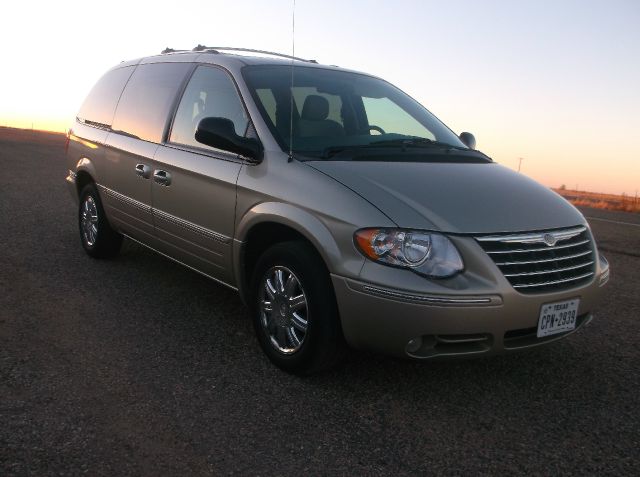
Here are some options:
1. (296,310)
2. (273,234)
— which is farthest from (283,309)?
(273,234)

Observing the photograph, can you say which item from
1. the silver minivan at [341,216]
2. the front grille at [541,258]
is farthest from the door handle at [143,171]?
the front grille at [541,258]

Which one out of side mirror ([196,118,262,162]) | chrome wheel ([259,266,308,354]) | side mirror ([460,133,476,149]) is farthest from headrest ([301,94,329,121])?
side mirror ([460,133,476,149])

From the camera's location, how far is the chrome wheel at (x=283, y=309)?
3.54 metres

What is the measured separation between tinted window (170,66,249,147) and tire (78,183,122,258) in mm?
1623

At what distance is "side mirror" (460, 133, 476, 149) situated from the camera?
4.90m

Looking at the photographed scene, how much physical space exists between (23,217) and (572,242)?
23.0 feet

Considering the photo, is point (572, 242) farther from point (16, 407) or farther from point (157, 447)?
point (16, 407)

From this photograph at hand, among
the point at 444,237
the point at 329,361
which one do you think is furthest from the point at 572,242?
the point at 329,361

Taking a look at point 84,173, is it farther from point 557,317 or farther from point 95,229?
point 557,317

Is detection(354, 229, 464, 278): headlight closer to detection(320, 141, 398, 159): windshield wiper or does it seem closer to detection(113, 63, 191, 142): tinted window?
detection(320, 141, 398, 159): windshield wiper

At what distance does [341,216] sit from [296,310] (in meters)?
0.66

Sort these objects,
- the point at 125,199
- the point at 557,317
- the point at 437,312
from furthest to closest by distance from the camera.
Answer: the point at 125,199 < the point at 557,317 < the point at 437,312

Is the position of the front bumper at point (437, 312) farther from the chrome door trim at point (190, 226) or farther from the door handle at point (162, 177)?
the door handle at point (162, 177)

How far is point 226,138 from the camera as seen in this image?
3736 millimetres
